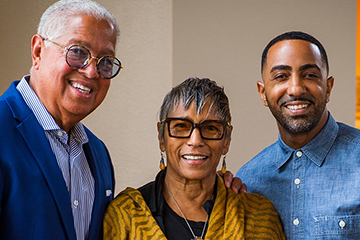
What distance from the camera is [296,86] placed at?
198 centimetres

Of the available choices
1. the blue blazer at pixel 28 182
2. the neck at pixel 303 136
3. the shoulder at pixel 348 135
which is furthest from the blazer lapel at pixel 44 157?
the shoulder at pixel 348 135

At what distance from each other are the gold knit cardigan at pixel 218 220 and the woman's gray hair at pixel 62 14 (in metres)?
0.74

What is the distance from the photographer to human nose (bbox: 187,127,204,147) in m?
1.88

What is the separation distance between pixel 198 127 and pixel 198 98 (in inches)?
5.2

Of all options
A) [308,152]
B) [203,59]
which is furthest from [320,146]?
[203,59]

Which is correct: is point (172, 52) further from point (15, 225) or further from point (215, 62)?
Result: point (15, 225)

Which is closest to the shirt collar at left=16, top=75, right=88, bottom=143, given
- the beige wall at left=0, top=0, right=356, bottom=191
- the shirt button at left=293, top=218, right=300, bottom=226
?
the shirt button at left=293, top=218, right=300, bottom=226

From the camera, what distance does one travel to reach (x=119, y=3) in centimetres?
367

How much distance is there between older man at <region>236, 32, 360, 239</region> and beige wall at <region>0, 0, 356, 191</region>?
64.9 inches

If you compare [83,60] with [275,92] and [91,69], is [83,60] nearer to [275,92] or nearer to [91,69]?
[91,69]

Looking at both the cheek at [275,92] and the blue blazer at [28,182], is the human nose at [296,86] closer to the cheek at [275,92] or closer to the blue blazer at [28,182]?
the cheek at [275,92]

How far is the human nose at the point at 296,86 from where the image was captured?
1.98 m

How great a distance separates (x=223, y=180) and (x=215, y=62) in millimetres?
1857

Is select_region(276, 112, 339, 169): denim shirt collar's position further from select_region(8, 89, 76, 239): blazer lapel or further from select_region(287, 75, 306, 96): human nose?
select_region(8, 89, 76, 239): blazer lapel
